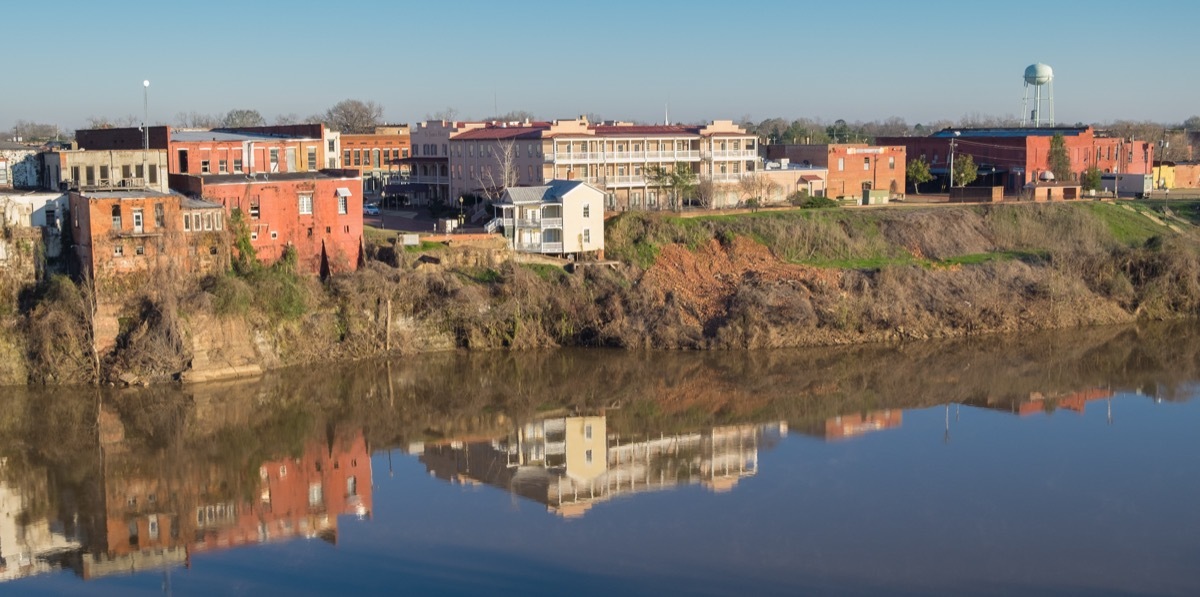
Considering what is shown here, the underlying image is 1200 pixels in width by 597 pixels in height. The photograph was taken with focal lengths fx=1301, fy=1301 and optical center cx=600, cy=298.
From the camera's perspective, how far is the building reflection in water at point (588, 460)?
83.8 feet

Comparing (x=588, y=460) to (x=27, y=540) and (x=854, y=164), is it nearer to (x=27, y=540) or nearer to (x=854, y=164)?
(x=27, y=540)

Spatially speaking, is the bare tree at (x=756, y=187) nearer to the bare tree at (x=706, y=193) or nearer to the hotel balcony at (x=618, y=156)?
the bare tree at (x=706, y=193)

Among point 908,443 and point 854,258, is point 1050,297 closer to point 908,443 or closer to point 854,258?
point 854,258

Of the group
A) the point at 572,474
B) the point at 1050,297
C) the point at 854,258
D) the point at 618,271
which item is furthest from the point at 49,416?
the point at 1050,297

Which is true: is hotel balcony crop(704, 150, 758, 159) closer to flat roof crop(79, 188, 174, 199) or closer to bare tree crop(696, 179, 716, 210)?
bare tree crop(696, 179, 716, 210)

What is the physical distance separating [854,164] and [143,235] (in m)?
32.9

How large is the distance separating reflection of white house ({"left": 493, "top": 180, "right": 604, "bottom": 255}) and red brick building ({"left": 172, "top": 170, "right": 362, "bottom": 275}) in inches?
193

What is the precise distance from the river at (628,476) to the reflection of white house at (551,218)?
520cm

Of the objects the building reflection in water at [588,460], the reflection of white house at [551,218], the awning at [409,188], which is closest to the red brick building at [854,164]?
the awning at [409,188]

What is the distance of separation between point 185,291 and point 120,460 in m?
7.59

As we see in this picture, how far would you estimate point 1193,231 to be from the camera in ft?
164

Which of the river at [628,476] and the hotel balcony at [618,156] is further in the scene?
the hotel balcony at [618,156]

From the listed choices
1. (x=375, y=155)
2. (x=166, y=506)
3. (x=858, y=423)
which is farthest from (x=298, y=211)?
(x=375, y=155)

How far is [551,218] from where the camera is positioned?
40.4 m
